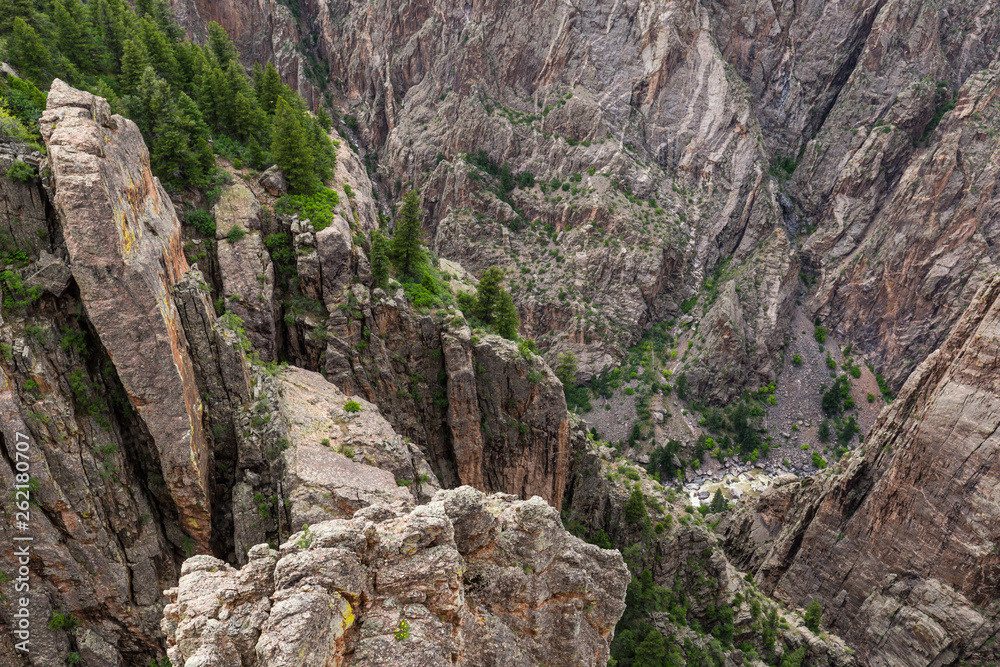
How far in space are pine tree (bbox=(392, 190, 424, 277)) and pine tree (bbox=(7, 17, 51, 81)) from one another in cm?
2261

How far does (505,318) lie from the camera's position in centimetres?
4375

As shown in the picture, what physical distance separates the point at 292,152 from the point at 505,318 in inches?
808

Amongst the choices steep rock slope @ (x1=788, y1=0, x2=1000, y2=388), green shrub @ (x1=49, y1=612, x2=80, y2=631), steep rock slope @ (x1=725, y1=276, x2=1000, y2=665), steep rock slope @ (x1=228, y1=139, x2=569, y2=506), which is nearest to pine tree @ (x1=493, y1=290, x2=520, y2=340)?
steep rock slope @ (x1=228, y1=139, x2=569, y2=506)

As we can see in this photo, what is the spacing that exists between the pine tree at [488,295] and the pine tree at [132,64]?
27222mm

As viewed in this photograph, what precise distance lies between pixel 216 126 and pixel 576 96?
293 ft

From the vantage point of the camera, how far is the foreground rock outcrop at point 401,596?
1216 centimetres

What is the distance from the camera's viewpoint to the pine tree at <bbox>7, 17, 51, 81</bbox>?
29592mm

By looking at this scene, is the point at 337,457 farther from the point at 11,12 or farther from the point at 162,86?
the point at 11,12

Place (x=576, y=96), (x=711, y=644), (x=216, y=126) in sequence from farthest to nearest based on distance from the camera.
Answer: (x=576, y=96) < (x=711, y=644) < (x=216, y=126)

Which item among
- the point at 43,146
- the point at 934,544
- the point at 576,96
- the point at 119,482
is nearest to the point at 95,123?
the point at 43,146

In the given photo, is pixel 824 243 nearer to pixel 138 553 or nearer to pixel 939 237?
pixel 939 237

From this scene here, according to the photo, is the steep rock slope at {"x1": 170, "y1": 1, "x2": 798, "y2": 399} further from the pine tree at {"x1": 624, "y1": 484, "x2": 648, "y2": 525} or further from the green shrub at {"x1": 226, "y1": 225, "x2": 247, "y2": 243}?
the green shrub at {"x1": 226, "y1": 225, "x2": 247, "y2": 243}

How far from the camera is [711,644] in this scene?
136 feet

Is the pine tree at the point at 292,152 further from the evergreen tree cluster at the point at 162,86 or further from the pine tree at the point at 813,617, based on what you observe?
the pine tree at the point at 813,617
